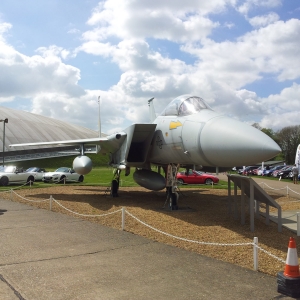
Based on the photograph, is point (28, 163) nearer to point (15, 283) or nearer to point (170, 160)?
point (170, 160)

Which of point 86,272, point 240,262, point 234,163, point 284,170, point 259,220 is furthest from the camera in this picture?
point 284,170

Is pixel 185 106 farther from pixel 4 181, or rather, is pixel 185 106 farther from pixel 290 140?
pixel 290 140

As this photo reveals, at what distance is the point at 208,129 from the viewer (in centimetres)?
788

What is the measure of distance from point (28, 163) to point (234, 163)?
53163 mm

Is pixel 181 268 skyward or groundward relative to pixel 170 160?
groundward

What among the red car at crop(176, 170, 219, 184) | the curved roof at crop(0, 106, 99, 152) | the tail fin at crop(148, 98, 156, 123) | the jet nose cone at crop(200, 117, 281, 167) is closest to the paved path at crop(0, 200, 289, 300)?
the jet nose cone at crop(200, 117, 281, 167)

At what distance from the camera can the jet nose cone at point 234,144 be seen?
6582 millimetres

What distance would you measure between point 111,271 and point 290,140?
235 ft

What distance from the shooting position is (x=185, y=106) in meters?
9.49

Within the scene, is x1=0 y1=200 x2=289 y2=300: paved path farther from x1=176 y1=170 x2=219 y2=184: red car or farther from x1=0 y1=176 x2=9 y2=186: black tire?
x1=176 y1=170 x2=219 y2=184: red car

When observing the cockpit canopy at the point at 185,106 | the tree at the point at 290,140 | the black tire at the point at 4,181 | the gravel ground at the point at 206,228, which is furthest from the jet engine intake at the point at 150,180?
the tree at the point at 290,140

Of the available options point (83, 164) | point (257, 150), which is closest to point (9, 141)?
point (83, 164)

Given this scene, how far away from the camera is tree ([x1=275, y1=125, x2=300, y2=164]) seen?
6938 cm

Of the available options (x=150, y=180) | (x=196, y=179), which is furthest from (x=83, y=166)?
(x=196, y=179)
